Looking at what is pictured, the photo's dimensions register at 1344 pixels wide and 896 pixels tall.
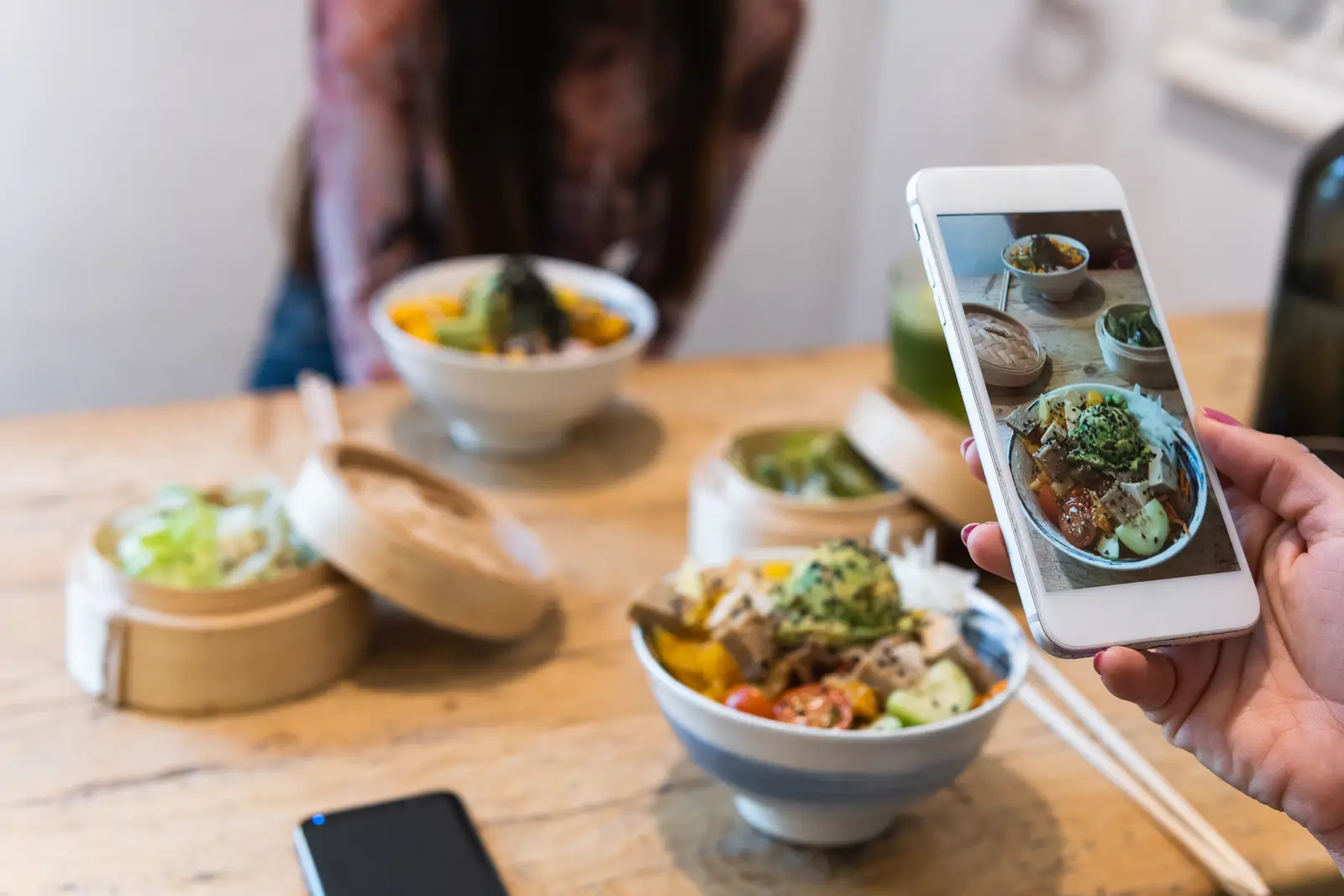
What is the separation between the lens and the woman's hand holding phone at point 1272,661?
590mm

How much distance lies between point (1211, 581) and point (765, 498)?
1.31ft

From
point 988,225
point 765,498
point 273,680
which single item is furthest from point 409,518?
point 988,225

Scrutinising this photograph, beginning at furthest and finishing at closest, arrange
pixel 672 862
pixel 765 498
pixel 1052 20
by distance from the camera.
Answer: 1. pixel 1052 20
2. pixel 765 498
3. pixel 672 862

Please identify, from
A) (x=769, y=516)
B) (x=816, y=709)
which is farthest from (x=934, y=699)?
(x=769, y=516)

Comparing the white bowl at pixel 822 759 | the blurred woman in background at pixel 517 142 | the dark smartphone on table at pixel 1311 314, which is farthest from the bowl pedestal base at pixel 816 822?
the blurred woman in background at pixel 517 142

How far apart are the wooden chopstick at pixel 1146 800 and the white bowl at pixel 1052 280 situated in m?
0.34

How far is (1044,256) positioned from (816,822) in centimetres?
33

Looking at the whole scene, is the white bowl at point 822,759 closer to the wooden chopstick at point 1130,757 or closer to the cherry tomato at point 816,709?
the cherry tomato at point 816,709

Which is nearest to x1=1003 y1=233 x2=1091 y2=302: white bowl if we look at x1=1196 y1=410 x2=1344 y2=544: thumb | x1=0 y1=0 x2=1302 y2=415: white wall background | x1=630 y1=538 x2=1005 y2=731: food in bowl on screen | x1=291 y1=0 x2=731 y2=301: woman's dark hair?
x1=1196 y1=410 x2=1344 y2=544: thumb

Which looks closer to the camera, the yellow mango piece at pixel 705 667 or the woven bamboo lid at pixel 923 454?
the yellow mango piece at pixel 705 667

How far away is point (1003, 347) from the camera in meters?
0.57

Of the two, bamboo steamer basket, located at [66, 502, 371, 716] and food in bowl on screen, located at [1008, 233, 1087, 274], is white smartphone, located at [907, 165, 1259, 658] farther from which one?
bamboo steamer basket, located at [66, 502, 371, 716]

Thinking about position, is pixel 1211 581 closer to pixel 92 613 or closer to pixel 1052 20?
pixel 92 613

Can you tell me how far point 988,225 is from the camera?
23.1 inches
